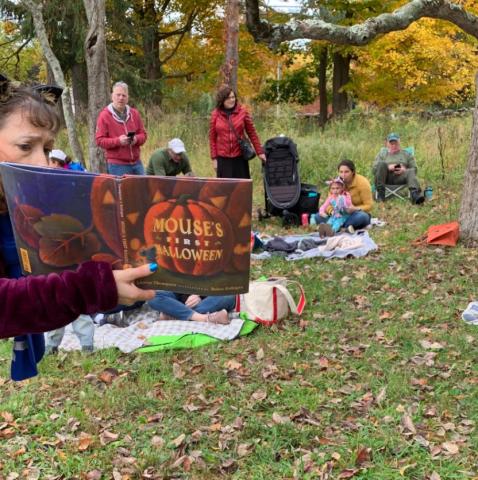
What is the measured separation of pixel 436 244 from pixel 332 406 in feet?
12.5

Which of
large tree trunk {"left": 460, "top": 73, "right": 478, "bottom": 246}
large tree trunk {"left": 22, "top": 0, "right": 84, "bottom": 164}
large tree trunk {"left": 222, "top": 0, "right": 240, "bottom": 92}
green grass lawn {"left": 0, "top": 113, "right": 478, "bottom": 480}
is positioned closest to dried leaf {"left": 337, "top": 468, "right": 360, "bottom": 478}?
green grass lawn {"left": 0, "top": 113, "right": 478, "bottom": 480}

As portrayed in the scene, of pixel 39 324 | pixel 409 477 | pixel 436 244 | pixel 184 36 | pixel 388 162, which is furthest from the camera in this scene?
pixel 184 36

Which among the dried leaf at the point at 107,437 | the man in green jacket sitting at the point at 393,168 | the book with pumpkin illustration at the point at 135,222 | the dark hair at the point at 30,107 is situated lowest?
the dried leaf at the point at 107,437

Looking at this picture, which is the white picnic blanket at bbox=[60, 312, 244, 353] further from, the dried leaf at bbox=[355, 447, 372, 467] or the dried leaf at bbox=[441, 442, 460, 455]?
the dried leaf at bbox=[441, 442, 460, 455]

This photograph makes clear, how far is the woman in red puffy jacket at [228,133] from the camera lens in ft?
26.6

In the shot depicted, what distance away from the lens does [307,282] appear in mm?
5992

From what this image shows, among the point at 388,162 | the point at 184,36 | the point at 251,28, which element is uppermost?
the point at 184,36

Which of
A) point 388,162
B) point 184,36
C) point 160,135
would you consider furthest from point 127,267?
point 184,36

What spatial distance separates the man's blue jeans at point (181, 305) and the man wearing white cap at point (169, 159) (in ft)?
9.35

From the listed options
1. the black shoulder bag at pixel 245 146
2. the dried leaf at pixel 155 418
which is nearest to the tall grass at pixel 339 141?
the black shoulder bag at pixel 245 146

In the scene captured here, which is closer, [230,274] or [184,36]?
[230,274]

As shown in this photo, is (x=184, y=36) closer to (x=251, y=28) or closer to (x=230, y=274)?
(x=251, y=28)

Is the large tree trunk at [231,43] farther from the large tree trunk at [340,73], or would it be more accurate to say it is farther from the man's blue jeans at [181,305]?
the large tree trunk at [340,73]

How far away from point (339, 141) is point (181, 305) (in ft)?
29.0
